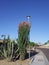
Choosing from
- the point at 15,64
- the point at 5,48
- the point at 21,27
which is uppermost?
the point at 21,27

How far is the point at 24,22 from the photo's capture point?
22375 mm

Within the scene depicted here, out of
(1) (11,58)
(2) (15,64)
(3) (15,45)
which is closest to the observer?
(2) (15,64)

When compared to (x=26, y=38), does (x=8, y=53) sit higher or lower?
lower

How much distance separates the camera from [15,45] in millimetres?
21891

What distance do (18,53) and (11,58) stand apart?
1.49 metres

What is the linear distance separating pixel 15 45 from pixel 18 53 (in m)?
0.94

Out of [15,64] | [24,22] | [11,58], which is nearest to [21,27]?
[24,22]

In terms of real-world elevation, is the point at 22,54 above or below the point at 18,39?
below

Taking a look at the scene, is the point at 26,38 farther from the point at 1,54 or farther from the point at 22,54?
the point at 1,54

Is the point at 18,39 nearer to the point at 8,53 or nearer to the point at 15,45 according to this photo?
the point at 15,45

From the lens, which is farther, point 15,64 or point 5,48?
point 5,48

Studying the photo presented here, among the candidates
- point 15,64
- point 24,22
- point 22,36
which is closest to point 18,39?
point 22,36

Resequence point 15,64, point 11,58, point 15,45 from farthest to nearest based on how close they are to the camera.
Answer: point 15,45 → point 11,58 → point 15,64

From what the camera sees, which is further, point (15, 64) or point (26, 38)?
point (26, 38)
